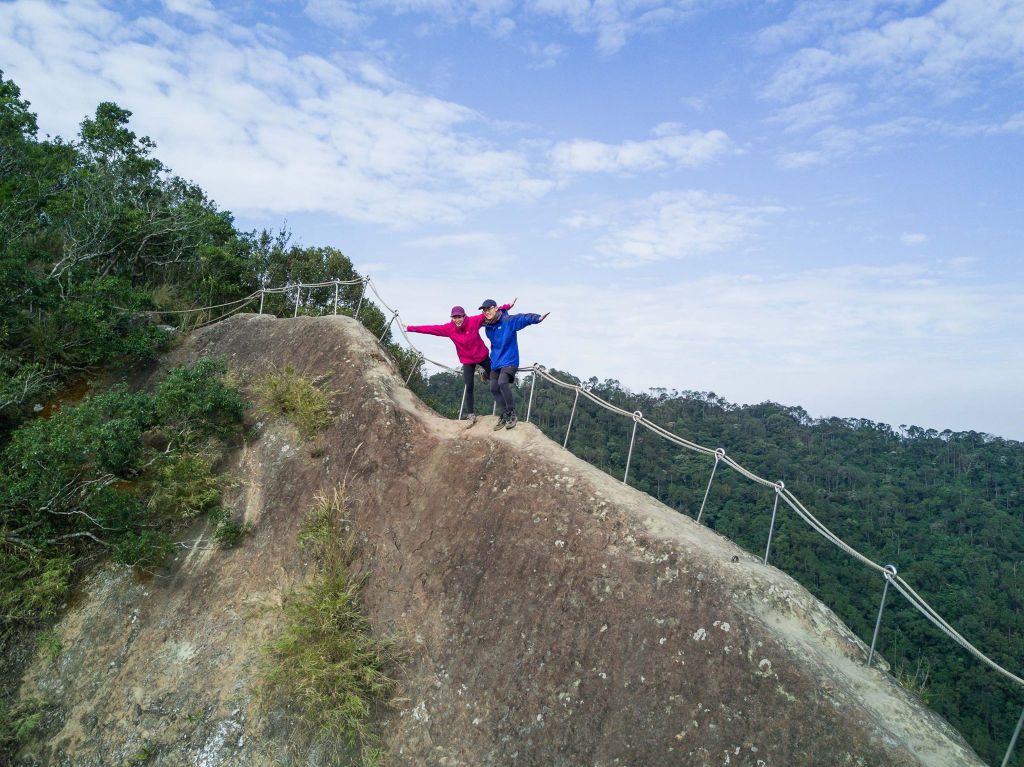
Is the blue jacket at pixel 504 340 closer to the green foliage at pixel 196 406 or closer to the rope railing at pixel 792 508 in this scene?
the rope railing at pixel 792 508

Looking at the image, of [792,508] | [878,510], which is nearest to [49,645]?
[792,508]

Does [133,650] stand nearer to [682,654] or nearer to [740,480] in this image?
[682,654]

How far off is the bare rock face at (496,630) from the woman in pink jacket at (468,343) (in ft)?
2.55

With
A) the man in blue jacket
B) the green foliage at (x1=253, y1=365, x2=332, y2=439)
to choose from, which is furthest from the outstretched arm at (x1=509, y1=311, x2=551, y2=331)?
the green foliage at (x1=253, y1=365, x2=332, y2=439)

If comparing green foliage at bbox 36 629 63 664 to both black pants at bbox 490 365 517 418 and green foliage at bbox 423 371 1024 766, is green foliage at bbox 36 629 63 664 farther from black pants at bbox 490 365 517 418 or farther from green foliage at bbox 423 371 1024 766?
green foliage at bbox 423 371 1024 766

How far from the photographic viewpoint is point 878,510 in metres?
35.5

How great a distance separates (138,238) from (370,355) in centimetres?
967

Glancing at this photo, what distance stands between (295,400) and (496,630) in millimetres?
5613

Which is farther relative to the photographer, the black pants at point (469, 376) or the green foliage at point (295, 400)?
the green foliage at point (295, 400)

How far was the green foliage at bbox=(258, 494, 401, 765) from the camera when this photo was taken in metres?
6.63

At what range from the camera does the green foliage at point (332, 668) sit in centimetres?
663

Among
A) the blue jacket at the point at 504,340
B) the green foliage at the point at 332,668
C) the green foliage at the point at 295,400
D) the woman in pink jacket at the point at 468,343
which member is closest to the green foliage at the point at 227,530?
the green foliage at the point at 295,400

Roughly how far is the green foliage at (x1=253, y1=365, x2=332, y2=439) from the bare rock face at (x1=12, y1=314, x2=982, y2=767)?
0.23m

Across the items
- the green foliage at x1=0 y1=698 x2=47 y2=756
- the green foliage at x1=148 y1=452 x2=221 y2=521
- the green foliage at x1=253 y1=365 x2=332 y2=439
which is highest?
the green foliage at x1=253 y1=365 x2=332 y2=439
